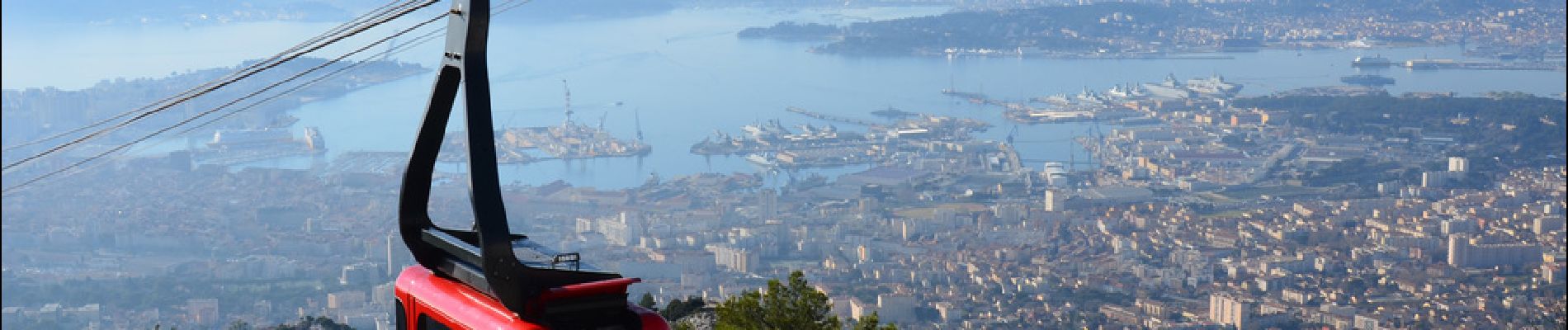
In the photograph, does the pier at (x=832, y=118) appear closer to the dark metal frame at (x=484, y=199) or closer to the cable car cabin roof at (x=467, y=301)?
the cable car cabin roof at (x=467, y=301)

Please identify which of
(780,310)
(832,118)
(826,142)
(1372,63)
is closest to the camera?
(780,310)

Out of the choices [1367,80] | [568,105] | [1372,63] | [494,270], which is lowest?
[568,105]

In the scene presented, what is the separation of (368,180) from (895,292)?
25.2ft

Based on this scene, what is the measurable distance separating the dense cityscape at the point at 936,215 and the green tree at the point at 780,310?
2505 millimetres

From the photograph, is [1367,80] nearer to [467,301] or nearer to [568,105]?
[568,105]

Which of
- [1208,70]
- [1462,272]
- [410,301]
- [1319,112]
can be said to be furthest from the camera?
[1208,70]

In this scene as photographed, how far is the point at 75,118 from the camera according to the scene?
821 inches

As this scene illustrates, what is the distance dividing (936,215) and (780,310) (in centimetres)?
1564

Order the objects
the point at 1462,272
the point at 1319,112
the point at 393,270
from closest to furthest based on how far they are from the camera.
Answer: the point at 393,270, the point at 1462,272, the point at 1319,112

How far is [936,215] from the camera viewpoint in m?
21.5

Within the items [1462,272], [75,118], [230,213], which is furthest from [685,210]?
[1462,272]

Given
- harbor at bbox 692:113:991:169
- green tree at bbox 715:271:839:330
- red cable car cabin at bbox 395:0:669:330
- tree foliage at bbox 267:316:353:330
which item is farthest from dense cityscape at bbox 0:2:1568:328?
red cable car cabin at bbox 395:0:669:330

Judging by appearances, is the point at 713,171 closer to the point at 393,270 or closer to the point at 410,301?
the point at 393,270

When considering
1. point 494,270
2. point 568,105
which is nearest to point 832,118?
point 568,105
